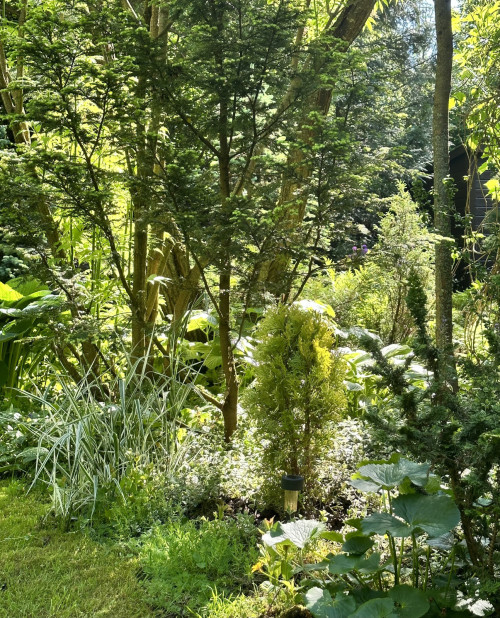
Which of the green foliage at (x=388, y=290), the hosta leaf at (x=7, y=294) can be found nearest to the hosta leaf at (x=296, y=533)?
the hosta leaf at (x=7, y=294)

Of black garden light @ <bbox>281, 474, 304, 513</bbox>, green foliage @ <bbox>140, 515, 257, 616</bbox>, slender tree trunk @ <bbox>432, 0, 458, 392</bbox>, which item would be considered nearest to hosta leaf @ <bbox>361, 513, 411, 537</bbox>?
green foliage @ <bbox>140, 515, 257, 616</bbox>

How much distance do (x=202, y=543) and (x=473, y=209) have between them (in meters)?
10.2

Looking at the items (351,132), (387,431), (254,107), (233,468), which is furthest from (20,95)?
(387,431)

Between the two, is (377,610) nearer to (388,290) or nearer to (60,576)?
(60,576)

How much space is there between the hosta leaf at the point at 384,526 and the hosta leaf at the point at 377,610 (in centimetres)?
19

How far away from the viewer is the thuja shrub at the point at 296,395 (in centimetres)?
311

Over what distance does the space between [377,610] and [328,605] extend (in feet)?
0.60

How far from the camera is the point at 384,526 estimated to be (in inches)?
73.8

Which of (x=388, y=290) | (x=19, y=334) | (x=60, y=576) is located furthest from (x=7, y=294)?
(x=388, y=290)

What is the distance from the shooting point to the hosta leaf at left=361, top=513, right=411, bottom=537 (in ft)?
5.96

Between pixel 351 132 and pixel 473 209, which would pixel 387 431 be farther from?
pixel 473 209

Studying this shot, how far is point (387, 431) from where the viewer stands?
196 cm

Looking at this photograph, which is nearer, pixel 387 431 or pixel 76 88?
pixel 387 431

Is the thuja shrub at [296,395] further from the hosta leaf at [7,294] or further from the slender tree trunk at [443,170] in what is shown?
the hosta leaf at [7,294]
